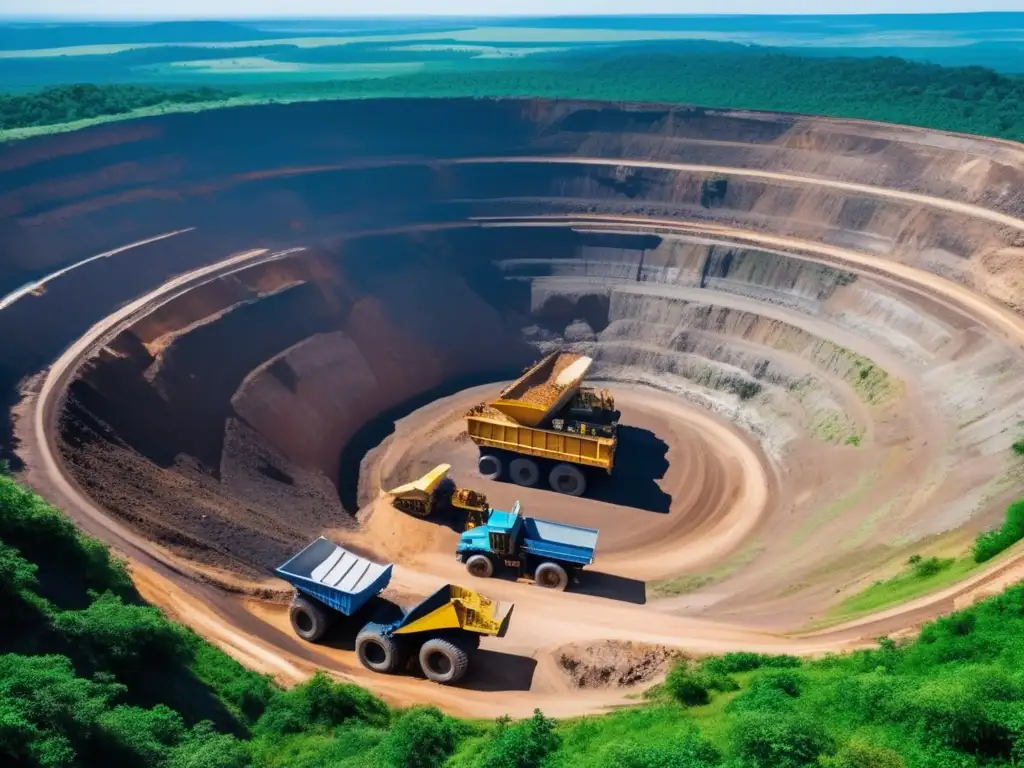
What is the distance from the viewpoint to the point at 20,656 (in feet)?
41.5

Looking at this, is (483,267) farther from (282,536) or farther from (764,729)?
(764,729)

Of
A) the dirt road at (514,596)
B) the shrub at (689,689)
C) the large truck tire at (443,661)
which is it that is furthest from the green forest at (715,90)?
the shrub at (689,689)

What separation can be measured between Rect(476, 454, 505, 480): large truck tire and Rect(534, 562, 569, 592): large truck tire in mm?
7945

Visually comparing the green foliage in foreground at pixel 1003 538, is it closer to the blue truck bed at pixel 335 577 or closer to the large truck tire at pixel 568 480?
the large truck tire at pixel 568 480

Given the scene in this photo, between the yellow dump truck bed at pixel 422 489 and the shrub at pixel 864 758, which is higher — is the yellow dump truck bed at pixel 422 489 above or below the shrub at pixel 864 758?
above

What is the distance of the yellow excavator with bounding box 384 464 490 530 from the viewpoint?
93.5ft

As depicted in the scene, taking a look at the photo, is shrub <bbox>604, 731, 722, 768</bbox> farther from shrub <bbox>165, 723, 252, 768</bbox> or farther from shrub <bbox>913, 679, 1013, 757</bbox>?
shrub <bbox>165, 723, 252, 768</bbox>

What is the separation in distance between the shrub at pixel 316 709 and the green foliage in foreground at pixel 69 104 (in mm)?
48544

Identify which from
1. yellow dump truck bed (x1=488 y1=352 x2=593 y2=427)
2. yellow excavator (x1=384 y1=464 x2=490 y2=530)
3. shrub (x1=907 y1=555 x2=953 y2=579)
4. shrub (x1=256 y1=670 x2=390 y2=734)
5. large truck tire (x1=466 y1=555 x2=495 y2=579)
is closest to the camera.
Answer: shrub (x1=256 y1=670 x2=390 y2=734)

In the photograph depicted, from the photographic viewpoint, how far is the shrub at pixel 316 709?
15.5 meters

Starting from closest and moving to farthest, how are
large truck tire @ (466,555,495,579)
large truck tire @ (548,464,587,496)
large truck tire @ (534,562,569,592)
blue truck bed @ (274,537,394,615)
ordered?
blue truck bed @ (274,537,394,615)
large truck tire @ (534,562,569,592)
large truck tire @ (466,555,495,579)
large truck tire @ (548,464,587,496)

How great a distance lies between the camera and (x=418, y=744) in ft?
44.6

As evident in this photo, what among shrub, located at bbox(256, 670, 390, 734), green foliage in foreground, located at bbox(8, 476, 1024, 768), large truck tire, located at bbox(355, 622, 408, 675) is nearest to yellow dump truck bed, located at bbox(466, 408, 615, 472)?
large truck tire, located at bbox(355, 622, 408, 675)

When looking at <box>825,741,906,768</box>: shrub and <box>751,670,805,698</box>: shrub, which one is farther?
<box>751,670,805,698</box>: shrub
